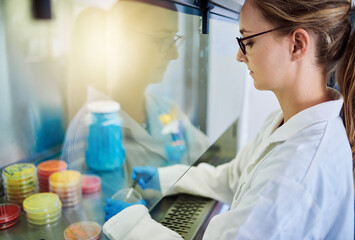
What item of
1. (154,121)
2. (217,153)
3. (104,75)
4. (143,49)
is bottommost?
(217,153)

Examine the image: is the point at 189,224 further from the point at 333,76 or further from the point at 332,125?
the point at 333,76

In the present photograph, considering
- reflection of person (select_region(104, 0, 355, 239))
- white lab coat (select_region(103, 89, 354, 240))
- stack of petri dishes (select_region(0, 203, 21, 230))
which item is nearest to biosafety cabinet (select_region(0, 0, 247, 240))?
stack of petri dishes (select_region(0, 203, 21, 230))

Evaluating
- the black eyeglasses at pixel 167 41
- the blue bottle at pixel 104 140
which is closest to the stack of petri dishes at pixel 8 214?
the blue bottle at pixel 104 140

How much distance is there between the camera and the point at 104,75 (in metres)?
1.68

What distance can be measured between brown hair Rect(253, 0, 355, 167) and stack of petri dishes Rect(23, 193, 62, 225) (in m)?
0.89

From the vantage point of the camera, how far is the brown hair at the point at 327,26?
35.3 inches

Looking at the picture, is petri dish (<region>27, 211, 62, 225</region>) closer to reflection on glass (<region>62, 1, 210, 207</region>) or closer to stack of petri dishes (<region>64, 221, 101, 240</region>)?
stack of petri dishes (<region>64, 221, 101, 240</region>)

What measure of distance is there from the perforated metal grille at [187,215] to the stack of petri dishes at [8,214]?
475mm

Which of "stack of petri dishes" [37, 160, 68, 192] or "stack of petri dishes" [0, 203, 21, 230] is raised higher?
"stack of petri dishes" [37, 160, 68, 192]

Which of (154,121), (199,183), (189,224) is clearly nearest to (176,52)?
(154,121)

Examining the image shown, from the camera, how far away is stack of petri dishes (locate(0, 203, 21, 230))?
3.37 ft

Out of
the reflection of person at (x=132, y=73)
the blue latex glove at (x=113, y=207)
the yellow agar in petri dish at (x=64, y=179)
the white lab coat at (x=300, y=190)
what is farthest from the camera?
the reflection of person at (x=132, y=73)

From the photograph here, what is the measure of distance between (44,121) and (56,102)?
110mm

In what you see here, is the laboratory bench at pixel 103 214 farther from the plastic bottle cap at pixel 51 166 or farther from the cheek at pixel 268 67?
the cheek at pixel 268 67
